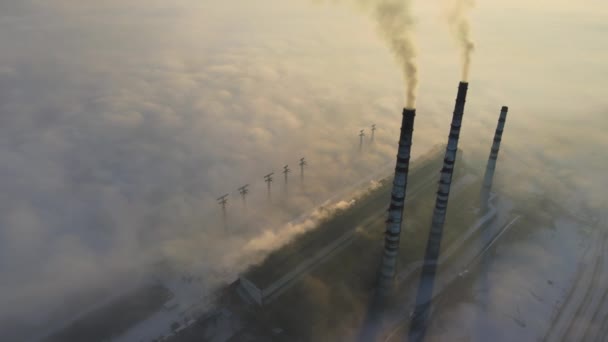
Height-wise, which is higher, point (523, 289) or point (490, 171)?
point (490, 171)

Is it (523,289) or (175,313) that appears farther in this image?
(523,289)

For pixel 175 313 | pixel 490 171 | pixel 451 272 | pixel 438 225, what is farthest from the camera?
pixel 490 171

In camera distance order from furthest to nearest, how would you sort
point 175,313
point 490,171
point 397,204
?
1. point 490,171
2. point 175,313
3. point 397,204

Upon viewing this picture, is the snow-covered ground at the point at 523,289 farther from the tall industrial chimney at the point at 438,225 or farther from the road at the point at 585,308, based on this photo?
the tall industrial chimney at the point at 438,225

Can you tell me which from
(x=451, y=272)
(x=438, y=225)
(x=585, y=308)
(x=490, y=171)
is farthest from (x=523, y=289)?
(x=490, y=171)

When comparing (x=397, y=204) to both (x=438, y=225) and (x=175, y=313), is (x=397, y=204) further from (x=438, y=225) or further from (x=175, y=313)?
(x=175, y=313)

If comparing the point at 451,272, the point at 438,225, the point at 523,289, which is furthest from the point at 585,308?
the point at 438,225

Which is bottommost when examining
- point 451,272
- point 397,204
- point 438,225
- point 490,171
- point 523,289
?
point 523,289

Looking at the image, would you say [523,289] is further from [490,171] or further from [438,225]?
[490,171]
